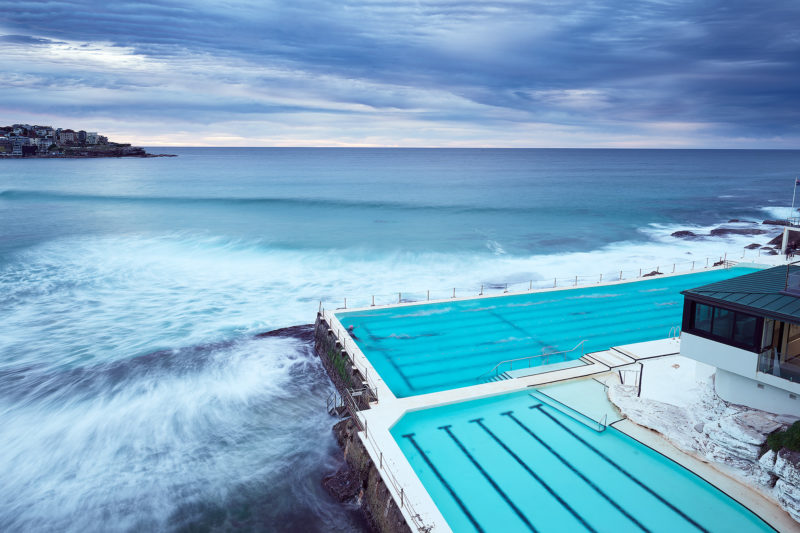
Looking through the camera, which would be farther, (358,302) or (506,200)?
(506,200)

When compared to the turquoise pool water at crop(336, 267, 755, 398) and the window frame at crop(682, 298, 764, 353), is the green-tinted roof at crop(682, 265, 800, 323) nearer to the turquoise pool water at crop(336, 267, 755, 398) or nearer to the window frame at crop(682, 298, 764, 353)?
the window frame at crop(682, 298, 764, 353)

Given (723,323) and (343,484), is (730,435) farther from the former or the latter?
(343,484)

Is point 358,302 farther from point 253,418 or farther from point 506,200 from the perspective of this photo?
point 506,200

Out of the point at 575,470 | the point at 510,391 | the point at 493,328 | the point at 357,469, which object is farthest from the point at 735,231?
the point at 357,469

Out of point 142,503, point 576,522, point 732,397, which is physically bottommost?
point 142,503

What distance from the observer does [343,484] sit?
10.2 m

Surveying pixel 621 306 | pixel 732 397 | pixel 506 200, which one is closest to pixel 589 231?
pixel 506 200

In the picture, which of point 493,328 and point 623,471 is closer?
point 623,471

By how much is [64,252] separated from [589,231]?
39160 millimetres

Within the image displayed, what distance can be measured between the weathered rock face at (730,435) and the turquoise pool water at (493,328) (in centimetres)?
383

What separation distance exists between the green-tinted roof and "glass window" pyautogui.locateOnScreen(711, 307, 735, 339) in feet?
0.74

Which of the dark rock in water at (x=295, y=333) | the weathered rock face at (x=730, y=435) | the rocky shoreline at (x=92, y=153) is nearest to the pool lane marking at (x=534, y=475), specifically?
the weathered rock face at (x=730, y=435)

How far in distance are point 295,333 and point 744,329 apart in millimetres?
13800

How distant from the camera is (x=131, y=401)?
45.7 ft
